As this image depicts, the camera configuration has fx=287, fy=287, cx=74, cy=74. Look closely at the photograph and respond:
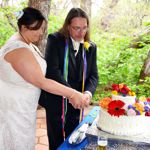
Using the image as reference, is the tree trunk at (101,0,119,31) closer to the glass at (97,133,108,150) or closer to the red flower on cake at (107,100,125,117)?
the red flower on cake at (107,100,125,117)

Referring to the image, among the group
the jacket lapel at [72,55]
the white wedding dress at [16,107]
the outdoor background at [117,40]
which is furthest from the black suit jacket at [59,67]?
the outdoor background at [117,40]

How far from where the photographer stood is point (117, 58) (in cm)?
573

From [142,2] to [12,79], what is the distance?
20.6ft

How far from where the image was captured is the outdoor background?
4875 mm

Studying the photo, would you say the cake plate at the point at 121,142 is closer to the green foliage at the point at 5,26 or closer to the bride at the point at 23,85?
the bride at the point at 23,85

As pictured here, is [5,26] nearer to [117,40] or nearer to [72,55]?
[117,40]

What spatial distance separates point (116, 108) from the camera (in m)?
1.62

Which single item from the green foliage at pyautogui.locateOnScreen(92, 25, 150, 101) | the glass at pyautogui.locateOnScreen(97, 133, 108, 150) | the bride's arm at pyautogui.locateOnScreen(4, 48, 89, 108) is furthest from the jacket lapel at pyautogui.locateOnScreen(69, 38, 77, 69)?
the green foliage at pyautogui.locateOnScreen(92, 25, 150, 101)

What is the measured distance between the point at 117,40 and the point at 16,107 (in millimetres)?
4703

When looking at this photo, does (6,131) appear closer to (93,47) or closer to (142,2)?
(93,47)

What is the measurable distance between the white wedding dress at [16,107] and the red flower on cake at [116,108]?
1.87 feet

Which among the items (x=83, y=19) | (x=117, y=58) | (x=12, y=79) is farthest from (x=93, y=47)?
(x=117, y=58)

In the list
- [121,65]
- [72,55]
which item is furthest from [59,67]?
[121,65]

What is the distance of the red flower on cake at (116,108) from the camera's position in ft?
5.25
